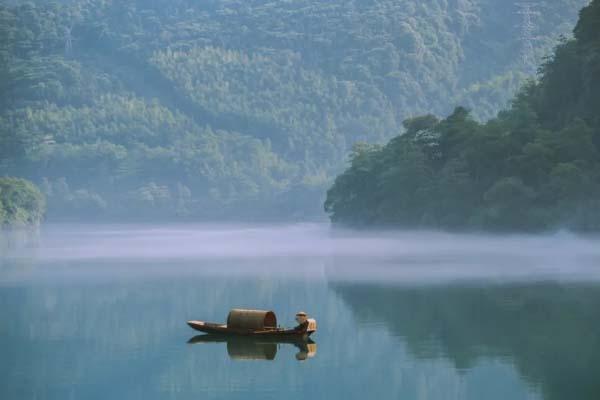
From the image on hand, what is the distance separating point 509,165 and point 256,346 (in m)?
41.9

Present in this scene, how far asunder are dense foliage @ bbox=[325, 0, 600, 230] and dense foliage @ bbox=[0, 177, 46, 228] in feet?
95.3

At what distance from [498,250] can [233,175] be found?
117 m

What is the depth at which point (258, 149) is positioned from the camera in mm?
176500

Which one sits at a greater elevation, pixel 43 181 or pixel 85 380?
pixel 43 181

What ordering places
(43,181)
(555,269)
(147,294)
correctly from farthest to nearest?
(43,181) → (555,269) → (147,294)

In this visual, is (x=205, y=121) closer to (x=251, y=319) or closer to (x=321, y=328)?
(x=321, y=328)

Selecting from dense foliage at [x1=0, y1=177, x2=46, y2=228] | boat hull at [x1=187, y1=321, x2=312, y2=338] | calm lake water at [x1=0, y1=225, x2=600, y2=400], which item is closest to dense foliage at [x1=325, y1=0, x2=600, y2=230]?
calm lake water at [x1=0, y1=225, x2=600, y2=400]

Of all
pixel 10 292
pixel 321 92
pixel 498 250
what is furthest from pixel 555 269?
pixel 321 92

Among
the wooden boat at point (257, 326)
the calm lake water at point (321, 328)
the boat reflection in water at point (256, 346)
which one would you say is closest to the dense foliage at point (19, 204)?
the calm lake water at point (321, 328)

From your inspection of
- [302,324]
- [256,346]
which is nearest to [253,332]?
[256,346]

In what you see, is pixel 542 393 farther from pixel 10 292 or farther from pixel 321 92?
pixel 321 92

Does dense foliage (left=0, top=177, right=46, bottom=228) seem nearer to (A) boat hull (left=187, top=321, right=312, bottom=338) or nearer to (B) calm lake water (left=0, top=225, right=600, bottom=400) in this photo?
(B) calm lake water (left=0, top=225, right=600, bottom=400)

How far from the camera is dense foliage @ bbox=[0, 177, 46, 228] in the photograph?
97.2 metres

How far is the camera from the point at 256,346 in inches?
972
